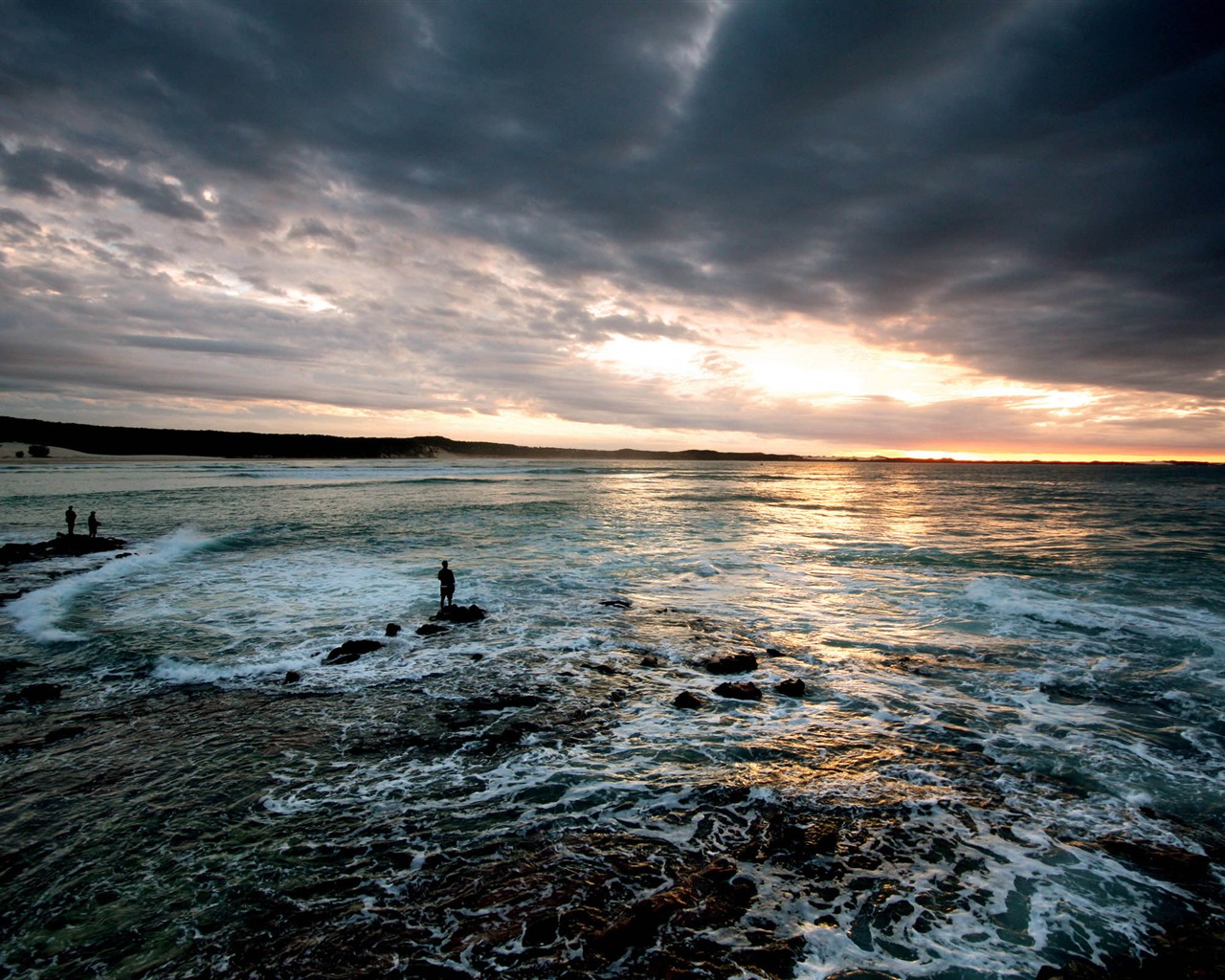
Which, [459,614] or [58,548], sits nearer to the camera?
[459,614]

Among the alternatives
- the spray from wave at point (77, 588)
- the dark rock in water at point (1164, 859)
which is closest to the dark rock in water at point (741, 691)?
the dark rock in water at point (1164, 859)

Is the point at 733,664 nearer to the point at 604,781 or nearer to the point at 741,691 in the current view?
the point at 741,691

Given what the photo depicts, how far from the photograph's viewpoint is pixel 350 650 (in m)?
12.5

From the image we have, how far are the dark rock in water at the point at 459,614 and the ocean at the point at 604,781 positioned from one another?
429 mm

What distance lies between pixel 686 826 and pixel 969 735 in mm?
5343

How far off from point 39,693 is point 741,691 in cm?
1235

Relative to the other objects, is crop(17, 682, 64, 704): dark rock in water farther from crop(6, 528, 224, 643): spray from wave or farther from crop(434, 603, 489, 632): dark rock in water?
crop(434, 603, 489, 632): dark rock in water

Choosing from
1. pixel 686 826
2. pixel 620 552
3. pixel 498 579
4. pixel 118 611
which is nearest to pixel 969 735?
pixel 686 826

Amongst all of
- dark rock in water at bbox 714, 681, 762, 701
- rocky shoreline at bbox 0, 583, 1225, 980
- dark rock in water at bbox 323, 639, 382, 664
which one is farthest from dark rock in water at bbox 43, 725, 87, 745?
dark rock in water at bbox 714, 681, 762, 701

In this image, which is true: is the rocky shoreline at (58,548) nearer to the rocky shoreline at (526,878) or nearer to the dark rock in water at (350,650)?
the rocky shoreline at (526,878)

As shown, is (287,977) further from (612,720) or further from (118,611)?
(118,611)

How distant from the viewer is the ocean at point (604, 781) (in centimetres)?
506

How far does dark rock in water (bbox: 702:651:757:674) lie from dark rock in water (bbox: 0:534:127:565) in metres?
27.1

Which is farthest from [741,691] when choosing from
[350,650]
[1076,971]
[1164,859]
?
[350,650]
